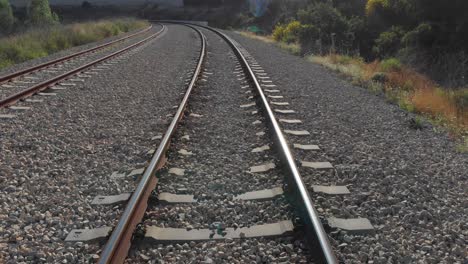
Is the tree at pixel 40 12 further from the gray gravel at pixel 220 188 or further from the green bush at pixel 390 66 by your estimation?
the gray gravel at pixel 220 188

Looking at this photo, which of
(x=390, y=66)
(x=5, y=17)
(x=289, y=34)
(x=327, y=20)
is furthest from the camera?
(x=5, y=17)

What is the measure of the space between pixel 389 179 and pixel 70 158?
366 centimetres

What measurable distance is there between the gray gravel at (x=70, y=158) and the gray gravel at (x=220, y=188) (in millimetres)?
427

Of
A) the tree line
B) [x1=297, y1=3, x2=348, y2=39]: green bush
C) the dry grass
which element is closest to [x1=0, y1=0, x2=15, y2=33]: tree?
the tree line

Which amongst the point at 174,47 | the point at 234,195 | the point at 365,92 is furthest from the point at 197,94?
the point at 174,47

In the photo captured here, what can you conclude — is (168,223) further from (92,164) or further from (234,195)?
(92,164)

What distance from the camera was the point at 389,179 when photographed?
200 inches

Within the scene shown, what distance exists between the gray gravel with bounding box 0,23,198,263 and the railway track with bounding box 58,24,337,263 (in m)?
0.22

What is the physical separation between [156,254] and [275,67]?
11.4 meters

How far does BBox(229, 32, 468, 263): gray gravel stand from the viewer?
3.73m

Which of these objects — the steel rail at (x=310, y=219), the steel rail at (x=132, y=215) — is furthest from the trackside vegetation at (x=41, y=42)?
the steel rail at (x=310, y=219)

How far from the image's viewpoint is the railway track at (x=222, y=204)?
3.67m

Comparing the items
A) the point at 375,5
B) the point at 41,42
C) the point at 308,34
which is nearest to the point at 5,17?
the point at 41,42

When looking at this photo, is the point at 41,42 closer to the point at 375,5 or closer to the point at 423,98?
the point at 423,98
